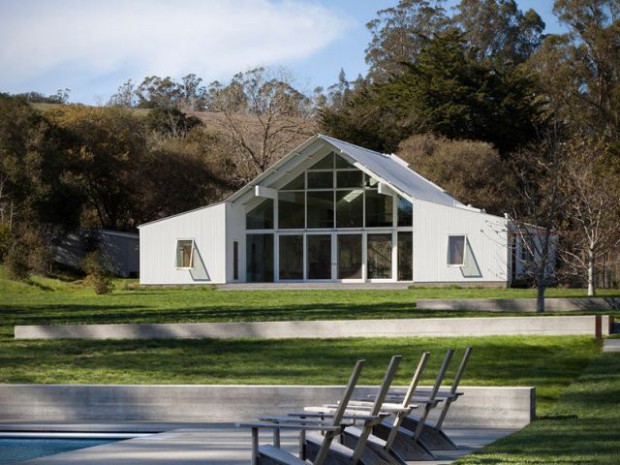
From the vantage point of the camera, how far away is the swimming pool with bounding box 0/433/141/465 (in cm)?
1115

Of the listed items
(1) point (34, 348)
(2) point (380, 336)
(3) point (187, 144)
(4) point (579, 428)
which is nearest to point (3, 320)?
(1) point (34, 348)

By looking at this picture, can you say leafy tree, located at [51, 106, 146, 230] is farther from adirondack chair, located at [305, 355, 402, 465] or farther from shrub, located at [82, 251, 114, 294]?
adirondack chair, located at [305, 355, 402, 465]

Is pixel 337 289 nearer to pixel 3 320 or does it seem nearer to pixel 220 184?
pixel 3 320

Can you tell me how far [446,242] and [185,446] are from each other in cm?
3332

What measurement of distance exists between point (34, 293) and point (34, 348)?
1893 cm

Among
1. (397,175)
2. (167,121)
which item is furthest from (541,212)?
(167,121)

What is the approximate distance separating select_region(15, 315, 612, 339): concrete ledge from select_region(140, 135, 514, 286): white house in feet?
73.6

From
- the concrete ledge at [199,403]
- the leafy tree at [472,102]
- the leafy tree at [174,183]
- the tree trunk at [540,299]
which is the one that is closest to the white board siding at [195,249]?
the leafy tree at [174,183]

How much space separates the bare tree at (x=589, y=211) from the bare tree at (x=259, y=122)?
2461 cm

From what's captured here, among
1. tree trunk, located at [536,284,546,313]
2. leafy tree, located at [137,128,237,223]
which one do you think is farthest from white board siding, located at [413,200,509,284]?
leafy tree, located at [137,128,237,223]

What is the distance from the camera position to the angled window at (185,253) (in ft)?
153

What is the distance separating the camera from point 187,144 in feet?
211

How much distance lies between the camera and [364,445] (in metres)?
8.62

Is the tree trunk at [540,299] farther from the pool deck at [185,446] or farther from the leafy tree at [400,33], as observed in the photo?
the leafy tree at [400,33]
